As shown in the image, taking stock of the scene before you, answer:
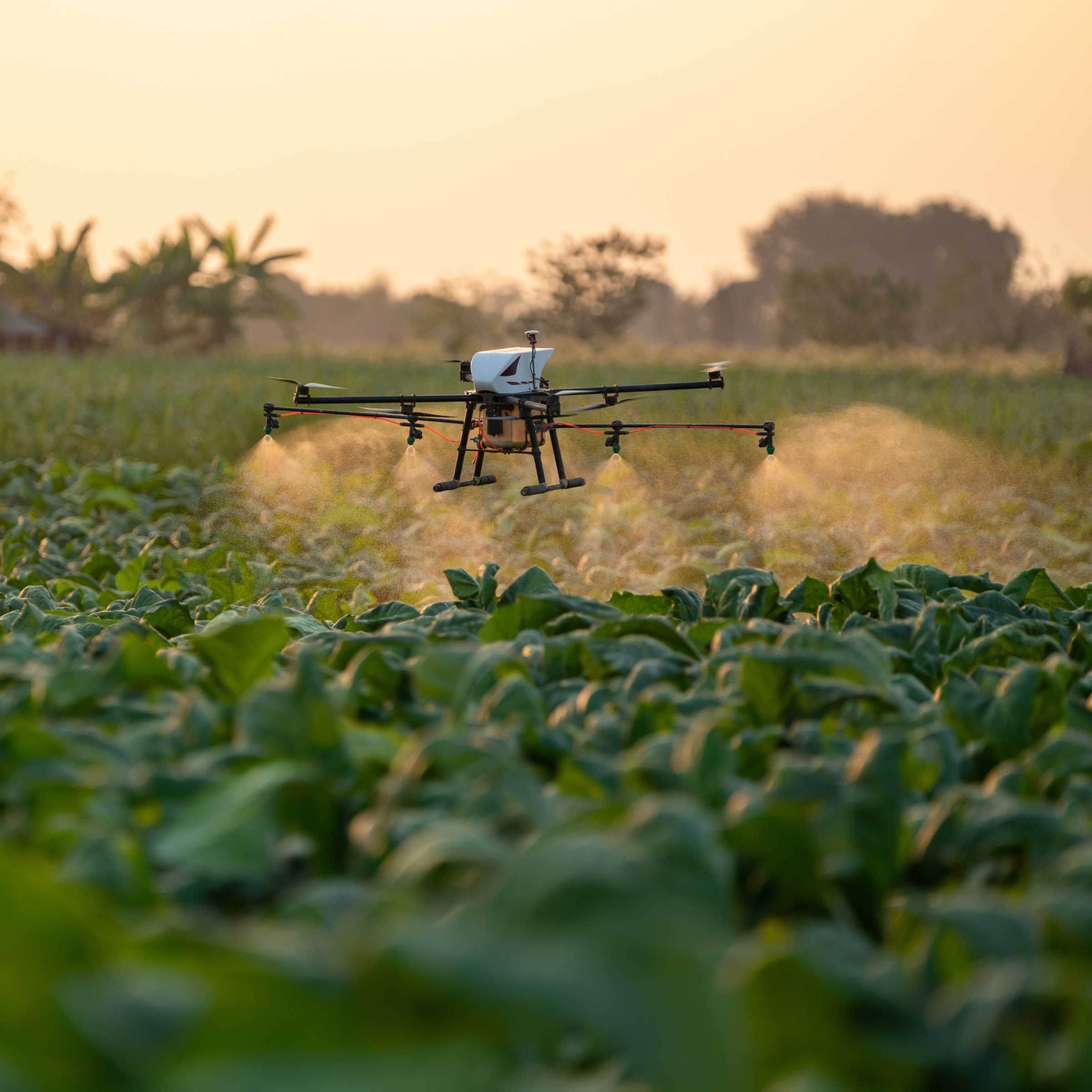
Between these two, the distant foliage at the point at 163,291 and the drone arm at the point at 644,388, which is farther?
the distant foliage at the point at 163,291

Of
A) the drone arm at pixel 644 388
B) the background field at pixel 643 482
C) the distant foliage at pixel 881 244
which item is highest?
the distant foliage at pixel 881 244

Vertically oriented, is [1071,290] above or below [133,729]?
above

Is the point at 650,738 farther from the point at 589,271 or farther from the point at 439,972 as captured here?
the point at 589,271

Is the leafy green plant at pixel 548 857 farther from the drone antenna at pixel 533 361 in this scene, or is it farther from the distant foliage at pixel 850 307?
the distant foliage at pixel 850 307

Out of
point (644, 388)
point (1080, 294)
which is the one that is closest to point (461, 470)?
point (644, 388)

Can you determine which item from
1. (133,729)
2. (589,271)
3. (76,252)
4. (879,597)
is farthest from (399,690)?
(589,271)

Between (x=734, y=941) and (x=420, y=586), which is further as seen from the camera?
(x=420, y=586)

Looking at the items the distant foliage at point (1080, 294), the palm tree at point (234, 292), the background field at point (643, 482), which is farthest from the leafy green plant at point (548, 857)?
the palm tree at point (234, 292)
